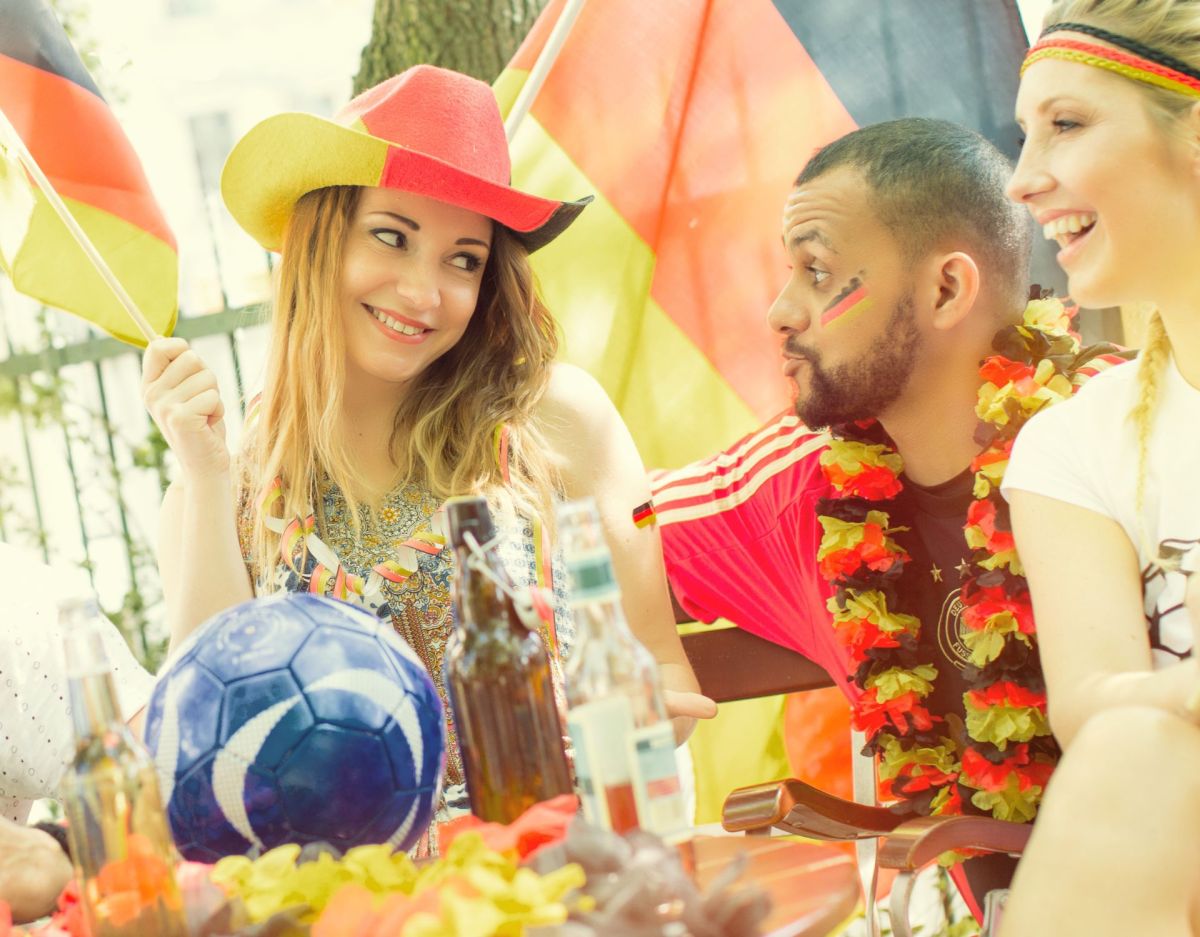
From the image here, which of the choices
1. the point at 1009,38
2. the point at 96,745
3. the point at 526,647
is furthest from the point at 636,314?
the point at 96,745

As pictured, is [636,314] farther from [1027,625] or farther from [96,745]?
[96,745]

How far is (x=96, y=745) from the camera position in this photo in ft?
4.62

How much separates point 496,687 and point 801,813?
97cm

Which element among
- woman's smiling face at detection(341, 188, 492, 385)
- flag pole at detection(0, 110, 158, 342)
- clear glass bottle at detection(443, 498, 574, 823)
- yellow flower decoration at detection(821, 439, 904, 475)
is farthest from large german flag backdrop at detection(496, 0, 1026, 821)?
clear glass bottle at detection(443, 498, 574, 823)

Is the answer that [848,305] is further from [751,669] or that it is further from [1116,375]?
[751,669]

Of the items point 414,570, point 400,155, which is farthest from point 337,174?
point 414,570

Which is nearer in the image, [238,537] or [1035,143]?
[1035,143]

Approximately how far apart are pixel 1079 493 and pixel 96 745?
1418 millimetres

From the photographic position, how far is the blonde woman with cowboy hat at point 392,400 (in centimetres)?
261

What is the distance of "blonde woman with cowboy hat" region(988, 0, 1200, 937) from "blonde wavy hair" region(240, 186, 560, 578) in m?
1.05

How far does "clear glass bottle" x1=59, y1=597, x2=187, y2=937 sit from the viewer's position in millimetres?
1375

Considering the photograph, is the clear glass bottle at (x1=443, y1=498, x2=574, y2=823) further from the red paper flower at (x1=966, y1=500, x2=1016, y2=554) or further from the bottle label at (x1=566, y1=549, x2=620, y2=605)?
→ the red paper flower at (x1=966, y1=500, x2=1016, y2=554)

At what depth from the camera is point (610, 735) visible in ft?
4.64

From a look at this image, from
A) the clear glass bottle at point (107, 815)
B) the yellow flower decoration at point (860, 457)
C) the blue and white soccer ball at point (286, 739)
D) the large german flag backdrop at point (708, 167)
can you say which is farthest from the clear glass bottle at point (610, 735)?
the large german flag backdrop at point (708, 167)
